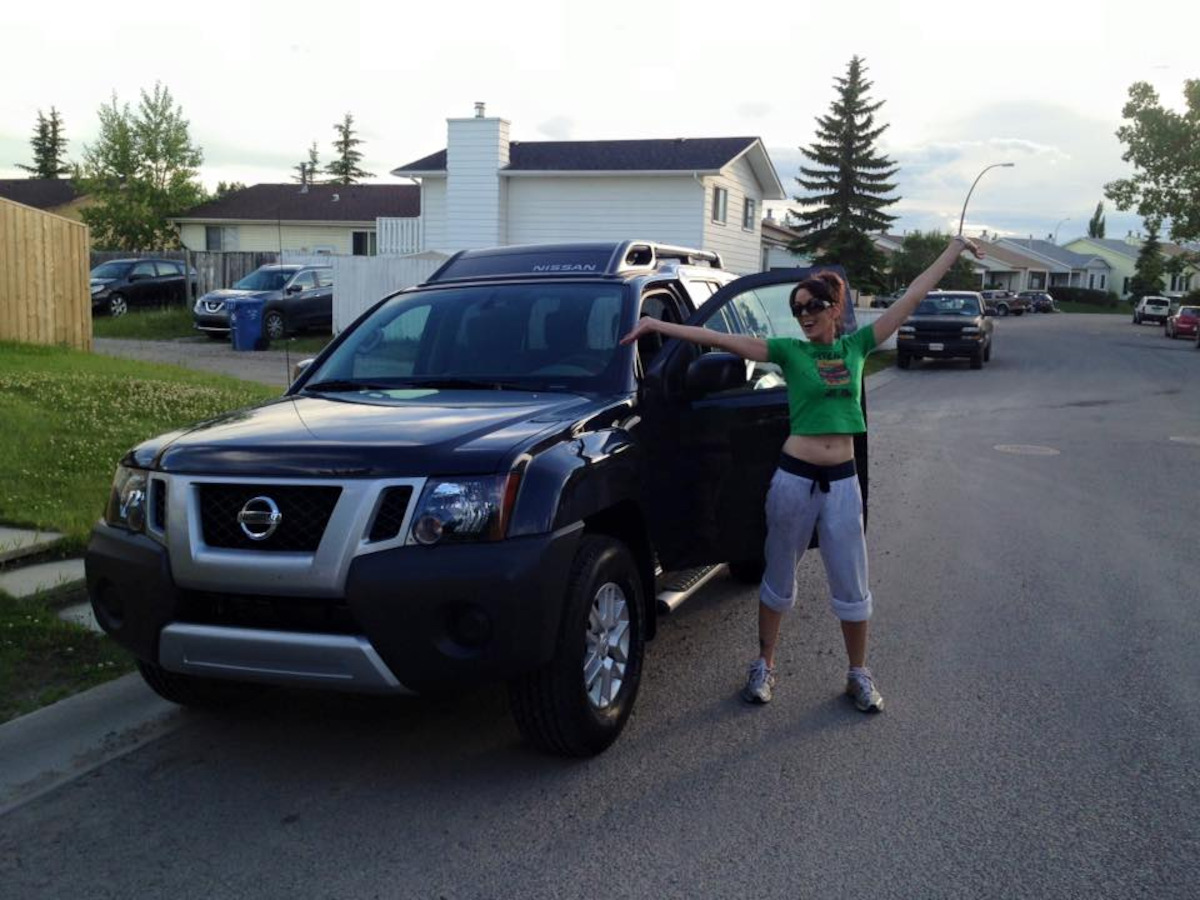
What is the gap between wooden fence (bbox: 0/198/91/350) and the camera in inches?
616

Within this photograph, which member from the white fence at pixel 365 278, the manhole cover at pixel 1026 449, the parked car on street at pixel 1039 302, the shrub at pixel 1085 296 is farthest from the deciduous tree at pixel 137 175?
the shrub at pixel 1085 296

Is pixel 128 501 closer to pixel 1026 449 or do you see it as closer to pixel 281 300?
pixel 1026 449

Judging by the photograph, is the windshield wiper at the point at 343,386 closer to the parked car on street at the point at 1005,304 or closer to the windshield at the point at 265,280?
the windshield at the point at 265,280

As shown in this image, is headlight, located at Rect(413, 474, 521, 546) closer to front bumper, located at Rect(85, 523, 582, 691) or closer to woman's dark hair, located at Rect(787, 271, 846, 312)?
front bumper, located at Rect(85, 523, 582, 691)

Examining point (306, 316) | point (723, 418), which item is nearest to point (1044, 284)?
point (306, 316)

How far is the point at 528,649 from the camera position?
3.72 m

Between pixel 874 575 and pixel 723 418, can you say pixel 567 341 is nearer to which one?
pixel 723 418

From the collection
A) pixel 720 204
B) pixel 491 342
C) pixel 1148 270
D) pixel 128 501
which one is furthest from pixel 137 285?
pixel 1148 270

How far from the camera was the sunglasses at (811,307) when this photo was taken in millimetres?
4652

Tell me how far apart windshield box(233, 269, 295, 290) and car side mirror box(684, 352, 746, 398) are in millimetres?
22384

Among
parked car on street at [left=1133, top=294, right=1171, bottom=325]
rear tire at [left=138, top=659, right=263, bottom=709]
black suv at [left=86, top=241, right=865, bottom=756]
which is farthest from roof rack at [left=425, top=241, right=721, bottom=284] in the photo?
parked car on street at [left=1133, top=294, right=1171, bottom=325]

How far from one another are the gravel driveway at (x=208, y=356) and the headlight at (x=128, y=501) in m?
12.6

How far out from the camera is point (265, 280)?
26.4 m

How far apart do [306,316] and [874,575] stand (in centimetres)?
2053
